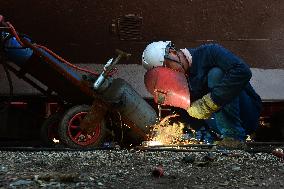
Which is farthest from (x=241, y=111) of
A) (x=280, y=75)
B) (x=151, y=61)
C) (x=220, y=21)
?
(x=280, y=75)

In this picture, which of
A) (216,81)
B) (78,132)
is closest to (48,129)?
(78,132)

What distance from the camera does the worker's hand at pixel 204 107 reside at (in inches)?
165

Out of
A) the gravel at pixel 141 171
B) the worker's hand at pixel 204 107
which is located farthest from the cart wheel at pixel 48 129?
the worker's hand at pixel 204 107

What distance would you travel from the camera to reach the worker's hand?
4.20 m

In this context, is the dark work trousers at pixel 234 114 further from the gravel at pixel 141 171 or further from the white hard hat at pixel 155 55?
the gravel at pixel 141 171

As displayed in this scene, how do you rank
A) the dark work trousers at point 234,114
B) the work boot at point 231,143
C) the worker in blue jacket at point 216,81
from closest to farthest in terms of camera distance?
the work boot at point 231,143 → the worker in blue jacket at point 216,81 → the dark work trousers at point 234,114

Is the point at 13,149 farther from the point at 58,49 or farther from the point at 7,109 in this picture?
the point at 58,49

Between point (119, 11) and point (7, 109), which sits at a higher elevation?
point (119, 11)

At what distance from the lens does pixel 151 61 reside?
4.46 metres

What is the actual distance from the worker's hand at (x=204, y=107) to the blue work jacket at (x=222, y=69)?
5cm

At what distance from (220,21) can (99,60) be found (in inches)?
70.2

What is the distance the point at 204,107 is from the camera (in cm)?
425

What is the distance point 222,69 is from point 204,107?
0.46 metres

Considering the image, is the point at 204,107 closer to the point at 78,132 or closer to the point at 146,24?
the point at 78,132
